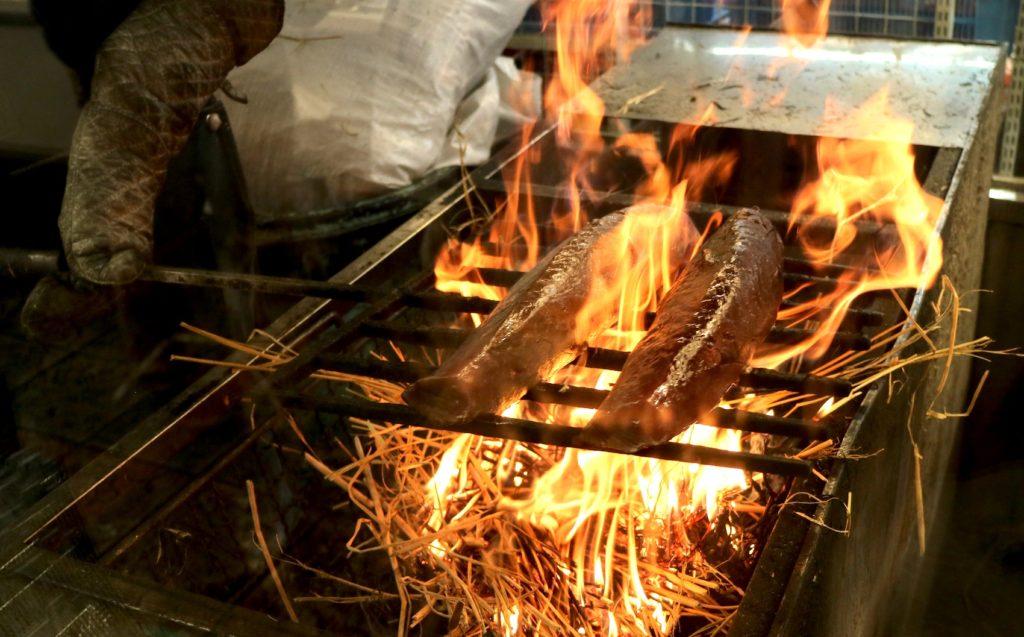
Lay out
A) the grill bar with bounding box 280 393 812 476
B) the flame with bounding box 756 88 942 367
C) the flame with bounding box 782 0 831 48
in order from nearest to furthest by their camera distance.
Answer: the grill bar with bounding box 280 393 812 476, the flame with bounding box 756 88 942 367, the flame with bounding box 782 0 831 48

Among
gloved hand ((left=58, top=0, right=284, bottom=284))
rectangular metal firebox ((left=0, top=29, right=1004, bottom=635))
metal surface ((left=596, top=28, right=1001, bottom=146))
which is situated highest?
gloved hand ((left=58, top=0, right=284, bottom=284))

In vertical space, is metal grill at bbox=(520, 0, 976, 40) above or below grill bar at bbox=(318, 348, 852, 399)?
above

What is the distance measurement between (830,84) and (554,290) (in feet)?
6.26

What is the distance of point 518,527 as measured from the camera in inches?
84.3

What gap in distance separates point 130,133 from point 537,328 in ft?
3.52

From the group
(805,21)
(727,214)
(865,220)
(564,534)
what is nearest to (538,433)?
(564,534)

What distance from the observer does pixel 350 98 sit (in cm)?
342

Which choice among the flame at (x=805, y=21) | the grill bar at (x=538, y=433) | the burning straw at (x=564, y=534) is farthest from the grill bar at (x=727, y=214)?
the flame at (x=805, y=21)

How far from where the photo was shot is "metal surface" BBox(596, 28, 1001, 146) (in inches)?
124

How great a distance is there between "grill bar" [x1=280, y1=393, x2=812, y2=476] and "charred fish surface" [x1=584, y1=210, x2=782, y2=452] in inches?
1.3

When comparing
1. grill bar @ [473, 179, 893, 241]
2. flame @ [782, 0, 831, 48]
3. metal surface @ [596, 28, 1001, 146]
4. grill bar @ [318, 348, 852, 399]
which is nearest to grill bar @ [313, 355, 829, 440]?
grill bar @ [318, 348, 852, 399]

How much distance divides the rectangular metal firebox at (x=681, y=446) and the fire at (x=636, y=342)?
8 centimetres

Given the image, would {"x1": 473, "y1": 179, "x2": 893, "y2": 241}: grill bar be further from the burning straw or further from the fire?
the burning straw

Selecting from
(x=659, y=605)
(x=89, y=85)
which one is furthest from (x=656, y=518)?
(x=89, y=85)
